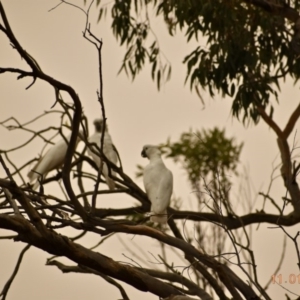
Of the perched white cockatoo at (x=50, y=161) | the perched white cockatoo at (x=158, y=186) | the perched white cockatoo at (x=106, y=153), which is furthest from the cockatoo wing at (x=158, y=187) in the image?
the perched white cockatoo at (x=50, y=161)

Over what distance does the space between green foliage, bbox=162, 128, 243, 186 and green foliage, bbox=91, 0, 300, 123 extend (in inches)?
59.8

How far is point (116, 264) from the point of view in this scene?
371cm

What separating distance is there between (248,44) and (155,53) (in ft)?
2.25

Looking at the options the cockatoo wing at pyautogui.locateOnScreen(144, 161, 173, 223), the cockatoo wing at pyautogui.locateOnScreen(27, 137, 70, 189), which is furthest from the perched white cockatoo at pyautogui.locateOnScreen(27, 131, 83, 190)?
the cockatoo wing at pyautogui.locateOnScreen(144, 161, 173, 223)

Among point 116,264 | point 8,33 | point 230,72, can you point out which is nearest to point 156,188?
point 230,72

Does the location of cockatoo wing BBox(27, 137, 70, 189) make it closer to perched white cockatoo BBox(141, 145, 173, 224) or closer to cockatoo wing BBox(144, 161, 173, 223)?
perched white cockatoo BBox(141, 145, 173, 224)

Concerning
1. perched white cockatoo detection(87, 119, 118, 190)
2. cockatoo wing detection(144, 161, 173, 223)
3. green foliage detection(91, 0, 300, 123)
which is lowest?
cockatoo wing detection(144, 161, 173, 223)

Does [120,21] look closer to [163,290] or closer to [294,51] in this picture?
[294,51]

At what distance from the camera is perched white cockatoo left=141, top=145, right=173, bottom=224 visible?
500 centimetres

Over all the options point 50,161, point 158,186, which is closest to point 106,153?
point 50,161

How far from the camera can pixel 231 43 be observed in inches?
227

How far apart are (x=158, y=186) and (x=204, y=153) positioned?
8.46 ft

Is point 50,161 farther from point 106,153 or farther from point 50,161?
point 106,153

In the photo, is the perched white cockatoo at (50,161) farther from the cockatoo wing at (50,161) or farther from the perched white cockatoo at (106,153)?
the perched white cockatoo at (106,153)
